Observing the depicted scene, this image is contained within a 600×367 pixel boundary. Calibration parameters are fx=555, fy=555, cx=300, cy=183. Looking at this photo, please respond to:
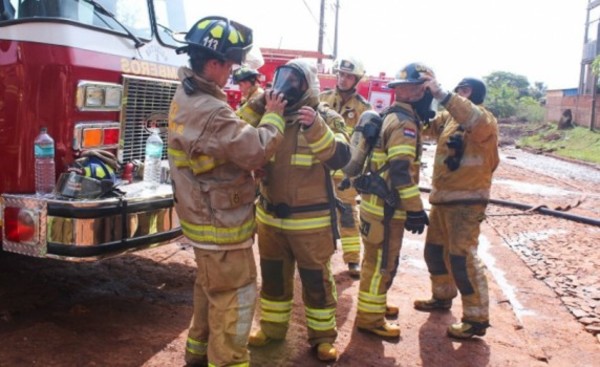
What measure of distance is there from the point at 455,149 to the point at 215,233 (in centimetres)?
226

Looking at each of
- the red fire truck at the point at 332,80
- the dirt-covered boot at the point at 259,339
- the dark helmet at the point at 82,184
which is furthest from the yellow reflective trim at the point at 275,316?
the red fire truck at the point at 332,80

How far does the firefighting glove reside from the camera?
4246 mm

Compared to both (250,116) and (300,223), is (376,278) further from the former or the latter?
(250,116)

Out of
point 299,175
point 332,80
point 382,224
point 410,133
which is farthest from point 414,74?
point 332,80

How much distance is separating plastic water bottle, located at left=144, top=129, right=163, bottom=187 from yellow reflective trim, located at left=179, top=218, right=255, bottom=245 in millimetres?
1217

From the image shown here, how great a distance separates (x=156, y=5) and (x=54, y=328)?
253cm

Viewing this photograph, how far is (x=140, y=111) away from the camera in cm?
407

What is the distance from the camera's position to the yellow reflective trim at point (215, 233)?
9.08 feet

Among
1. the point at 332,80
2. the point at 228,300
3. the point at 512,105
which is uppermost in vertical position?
the point at 512,105

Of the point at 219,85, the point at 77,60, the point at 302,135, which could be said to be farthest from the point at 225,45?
the point at 77,60

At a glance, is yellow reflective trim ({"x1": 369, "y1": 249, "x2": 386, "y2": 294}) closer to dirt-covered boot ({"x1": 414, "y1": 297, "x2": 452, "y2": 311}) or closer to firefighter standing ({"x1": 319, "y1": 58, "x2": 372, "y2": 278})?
dirt-covered boot ({"x1": 414, "y1": 297, "x2": 452, "y2": 311})

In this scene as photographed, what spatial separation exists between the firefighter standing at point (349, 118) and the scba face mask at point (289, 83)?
2.18 metres

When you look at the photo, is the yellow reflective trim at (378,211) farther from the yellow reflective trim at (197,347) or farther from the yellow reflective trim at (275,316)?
the yellow reflective trim at (197,347)

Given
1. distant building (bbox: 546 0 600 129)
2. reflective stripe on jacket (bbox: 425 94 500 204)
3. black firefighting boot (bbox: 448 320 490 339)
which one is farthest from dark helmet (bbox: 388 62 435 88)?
distant building (bbox: 546 0 600 129)
